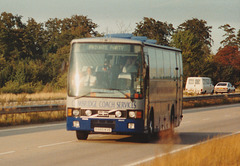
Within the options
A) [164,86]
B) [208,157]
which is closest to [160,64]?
[164,86]

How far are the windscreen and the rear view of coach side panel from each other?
708 mm

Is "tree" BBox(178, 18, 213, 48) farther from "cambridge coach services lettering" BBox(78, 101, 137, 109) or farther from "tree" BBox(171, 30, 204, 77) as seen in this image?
"cambridge coach services lettering" BBox(78, 101, 137, 109)

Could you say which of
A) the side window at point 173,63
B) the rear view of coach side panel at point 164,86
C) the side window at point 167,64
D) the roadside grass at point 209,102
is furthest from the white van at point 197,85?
the side window at point 167,64

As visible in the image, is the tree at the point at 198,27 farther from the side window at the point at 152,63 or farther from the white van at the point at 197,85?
the side window at the point at 152,63

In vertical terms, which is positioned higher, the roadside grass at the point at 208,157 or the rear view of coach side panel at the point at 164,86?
the rear view of coach side panel at the point at 164,86

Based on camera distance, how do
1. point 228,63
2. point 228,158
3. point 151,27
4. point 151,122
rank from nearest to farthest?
point 228,158 → point 151,122 → point 228,63 → point 151,27

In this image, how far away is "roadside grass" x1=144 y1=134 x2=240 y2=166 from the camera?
959 centimetres

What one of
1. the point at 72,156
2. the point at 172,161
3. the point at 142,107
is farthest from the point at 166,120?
the point at 172,161

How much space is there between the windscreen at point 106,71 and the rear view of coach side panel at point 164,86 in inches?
27.9

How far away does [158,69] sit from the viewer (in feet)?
58.6

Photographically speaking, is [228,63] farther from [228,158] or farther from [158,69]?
[228,158]

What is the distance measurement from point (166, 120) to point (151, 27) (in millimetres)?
88683

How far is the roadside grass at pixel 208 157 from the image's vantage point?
9594mm

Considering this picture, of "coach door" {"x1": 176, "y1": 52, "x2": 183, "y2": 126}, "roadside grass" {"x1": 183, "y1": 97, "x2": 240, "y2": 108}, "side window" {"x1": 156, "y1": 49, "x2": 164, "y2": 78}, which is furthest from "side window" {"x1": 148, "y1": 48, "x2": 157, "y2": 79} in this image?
"roadside grass" {"x1": 183, "y1": 97, "x2": 240, "y2": 108}
